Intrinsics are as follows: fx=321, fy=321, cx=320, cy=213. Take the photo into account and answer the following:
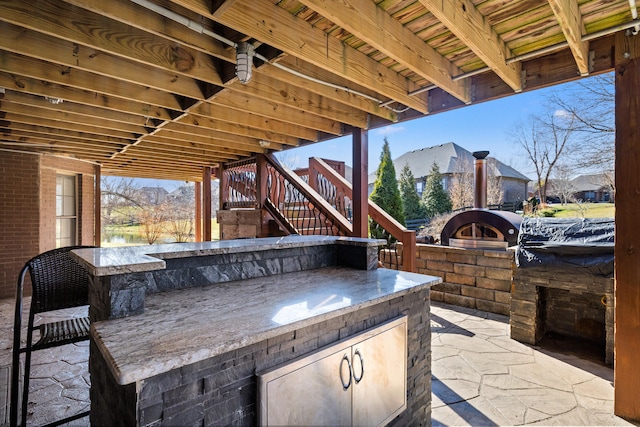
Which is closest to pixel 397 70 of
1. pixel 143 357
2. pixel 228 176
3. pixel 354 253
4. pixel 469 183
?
pixel 354 253

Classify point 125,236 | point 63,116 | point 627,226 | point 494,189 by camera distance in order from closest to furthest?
1. point 627,226
2. point 63,116
3. point 125,236
4. point 494,189

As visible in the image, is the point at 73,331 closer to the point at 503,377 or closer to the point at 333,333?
the point at 333,333

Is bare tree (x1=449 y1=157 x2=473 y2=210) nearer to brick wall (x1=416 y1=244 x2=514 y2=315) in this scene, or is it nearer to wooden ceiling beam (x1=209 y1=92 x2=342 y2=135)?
brick wall (x1=416 y1=244 x2=514 y2=315)

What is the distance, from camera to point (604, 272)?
3170 mm

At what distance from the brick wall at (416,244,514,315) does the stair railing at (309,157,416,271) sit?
690 millimetres

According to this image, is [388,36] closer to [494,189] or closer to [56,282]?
[56,282]

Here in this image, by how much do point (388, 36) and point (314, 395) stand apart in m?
2.28

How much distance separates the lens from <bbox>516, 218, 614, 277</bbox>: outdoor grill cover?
322cm

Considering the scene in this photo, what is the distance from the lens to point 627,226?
7.95ft

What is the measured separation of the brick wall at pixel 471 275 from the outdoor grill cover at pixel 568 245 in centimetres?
79

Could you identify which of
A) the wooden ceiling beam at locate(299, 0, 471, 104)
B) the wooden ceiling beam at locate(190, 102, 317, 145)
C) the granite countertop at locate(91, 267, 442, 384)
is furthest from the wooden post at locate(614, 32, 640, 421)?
the wooden ceiling beam at locate(190, 102, 317, 145)

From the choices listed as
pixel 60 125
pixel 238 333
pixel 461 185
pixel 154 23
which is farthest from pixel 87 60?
pixel 461 185

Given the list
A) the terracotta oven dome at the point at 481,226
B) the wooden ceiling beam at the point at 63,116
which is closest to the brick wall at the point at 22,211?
the wooden ceiling beam at the point at 63,116

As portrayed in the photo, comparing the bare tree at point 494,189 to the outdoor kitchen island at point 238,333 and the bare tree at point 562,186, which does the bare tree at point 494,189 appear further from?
the outdoor kitchen island at point 238,333
